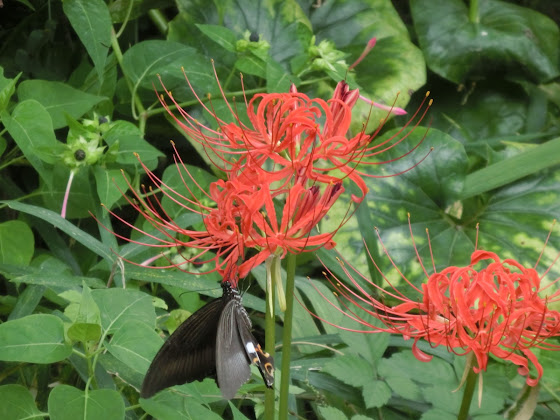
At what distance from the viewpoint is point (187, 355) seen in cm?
92

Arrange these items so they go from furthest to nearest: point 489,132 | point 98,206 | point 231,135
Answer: point 489,132 < point 98,206 < point 231,135

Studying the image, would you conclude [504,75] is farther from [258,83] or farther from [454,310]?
[454,310]

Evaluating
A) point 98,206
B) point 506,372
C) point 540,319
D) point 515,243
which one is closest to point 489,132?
point 515,243

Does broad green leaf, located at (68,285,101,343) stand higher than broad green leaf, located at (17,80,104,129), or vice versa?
broad green leaf, located at (68,285,101,343)

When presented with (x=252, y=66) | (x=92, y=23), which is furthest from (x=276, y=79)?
(x=92, y=23)

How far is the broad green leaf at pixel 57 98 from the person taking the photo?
1.57m

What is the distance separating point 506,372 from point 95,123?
2.88ft

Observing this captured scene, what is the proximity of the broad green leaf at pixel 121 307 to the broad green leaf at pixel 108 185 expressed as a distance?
1.33 feet

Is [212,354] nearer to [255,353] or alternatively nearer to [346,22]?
[255,353]

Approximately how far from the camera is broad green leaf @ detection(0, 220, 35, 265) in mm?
1458

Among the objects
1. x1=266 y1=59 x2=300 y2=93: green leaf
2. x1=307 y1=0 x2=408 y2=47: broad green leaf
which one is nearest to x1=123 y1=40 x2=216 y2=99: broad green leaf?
x1=266 y1=59 x2=300 y2=93: green leaf

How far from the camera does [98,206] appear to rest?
1.54 m

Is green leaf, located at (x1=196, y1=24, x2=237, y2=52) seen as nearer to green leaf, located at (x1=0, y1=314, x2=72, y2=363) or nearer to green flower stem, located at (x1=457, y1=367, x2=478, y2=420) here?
green leaf, located at (x1=0, y1=314, x2=72, y2=363)

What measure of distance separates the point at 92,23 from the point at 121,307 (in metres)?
0.72
